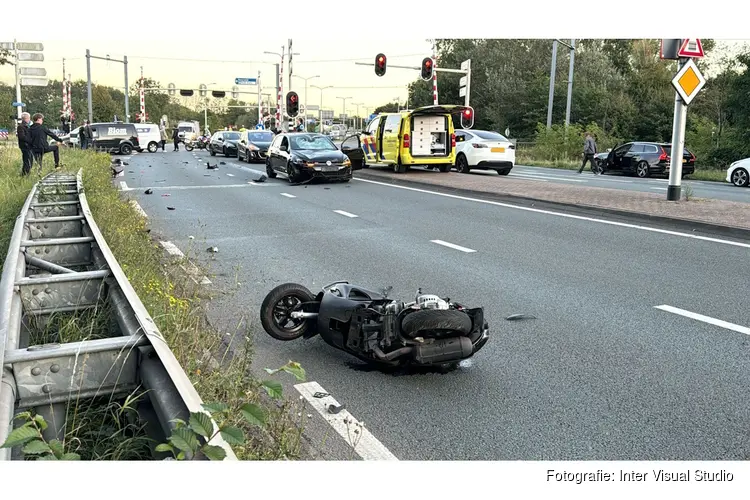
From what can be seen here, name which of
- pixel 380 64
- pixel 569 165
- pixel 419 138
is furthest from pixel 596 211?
pixel 380 64

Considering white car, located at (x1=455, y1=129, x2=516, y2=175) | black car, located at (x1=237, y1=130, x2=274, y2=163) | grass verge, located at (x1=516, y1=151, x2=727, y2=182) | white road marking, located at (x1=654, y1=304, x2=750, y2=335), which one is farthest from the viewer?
black car, located at (x1=237, y1=130, x2=274, y2=163)

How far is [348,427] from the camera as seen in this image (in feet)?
12.8

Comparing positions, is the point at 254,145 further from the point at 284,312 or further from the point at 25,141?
the point at 284,312

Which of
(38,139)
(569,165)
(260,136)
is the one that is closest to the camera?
(38,139)

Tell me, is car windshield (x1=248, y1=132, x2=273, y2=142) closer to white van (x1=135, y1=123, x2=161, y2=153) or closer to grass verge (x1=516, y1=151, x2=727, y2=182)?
grass verge (x1=516, y1=151, x2=727, y2=182)

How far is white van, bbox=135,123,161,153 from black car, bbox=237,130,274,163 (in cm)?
1488

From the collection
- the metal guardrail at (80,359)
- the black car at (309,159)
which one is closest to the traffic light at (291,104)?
the black car at (309,159)

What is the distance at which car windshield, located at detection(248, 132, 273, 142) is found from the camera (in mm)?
33122

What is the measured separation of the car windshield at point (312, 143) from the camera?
21888mm

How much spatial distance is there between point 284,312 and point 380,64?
103ft

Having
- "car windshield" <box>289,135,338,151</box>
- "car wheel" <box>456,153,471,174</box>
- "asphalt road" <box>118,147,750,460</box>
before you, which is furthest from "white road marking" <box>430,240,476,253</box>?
"car wheel" <box>456,153,471,174</box>
